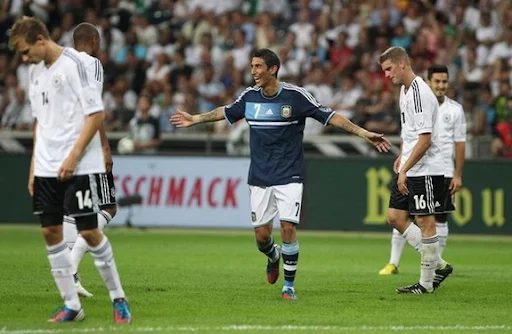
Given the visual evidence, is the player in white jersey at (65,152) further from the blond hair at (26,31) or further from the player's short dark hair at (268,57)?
the player's short dark hair at (268,57)

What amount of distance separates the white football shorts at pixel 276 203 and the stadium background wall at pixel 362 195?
11.0m

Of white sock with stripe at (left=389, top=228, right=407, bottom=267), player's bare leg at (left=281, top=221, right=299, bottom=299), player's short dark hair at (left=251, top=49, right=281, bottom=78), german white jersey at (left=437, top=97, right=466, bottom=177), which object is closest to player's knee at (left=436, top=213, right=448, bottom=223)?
white sock with stripe at (left=389, top=228, right=407, bottom=267)

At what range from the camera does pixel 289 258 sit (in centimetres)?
1191

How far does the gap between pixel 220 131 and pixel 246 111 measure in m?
13.1

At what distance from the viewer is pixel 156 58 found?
2720 centimetres

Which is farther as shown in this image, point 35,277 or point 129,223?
point 129,223

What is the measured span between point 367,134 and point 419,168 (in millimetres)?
1492

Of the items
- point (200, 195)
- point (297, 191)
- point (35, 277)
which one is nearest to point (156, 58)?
point (200, 195)

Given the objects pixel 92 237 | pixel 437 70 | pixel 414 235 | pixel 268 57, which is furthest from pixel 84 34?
pixel 437 70

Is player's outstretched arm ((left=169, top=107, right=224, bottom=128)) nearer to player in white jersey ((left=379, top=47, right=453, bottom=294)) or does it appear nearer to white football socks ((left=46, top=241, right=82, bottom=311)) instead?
player in white jersey ((left=379, top=47, right=453, bottom=294))

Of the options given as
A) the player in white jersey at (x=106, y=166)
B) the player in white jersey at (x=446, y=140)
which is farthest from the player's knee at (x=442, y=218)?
the player in white jersey at (x=106, y=166)

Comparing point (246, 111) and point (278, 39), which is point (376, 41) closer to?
point (278, 39)

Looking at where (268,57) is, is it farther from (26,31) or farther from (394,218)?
(26,31)

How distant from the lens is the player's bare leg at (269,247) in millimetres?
12312
